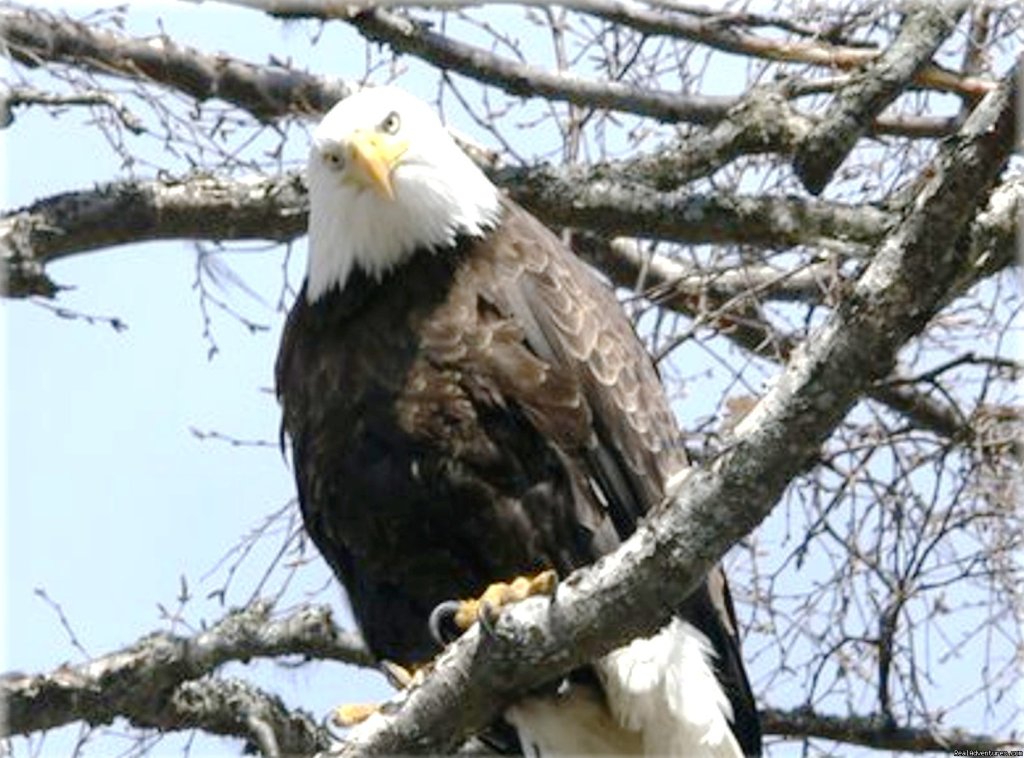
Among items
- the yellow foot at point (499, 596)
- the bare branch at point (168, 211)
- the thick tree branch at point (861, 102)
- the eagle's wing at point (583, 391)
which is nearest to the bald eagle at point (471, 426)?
the eagle's wing at point (583, 391)

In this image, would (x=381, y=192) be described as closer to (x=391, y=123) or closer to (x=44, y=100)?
(x=391, y=123)

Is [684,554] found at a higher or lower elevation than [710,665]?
lower

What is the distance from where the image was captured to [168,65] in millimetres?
5715

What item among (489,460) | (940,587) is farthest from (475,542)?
(940,587)

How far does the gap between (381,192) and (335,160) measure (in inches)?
4.7

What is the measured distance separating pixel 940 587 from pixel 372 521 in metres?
1.14

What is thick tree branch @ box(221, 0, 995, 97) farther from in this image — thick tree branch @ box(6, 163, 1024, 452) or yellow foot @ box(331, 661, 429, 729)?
yellow foot @ box(331, 661, 429, 729)

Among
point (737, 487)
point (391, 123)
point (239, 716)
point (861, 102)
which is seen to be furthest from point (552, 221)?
point (737, 487)

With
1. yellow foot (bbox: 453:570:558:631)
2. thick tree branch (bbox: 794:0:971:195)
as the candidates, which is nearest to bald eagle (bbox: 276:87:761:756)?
yellow foot (bbox: 453:570:558:631)

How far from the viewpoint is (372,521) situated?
4.87 metres

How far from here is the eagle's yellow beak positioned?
198 inches

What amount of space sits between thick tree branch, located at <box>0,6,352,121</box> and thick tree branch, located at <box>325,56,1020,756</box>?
2.05 meters

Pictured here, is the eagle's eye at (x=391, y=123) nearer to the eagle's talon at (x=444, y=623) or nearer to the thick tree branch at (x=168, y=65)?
the thick tree branch at (x=168, y=65)

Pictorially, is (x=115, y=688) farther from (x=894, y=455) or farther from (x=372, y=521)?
(x=894, y=455)
